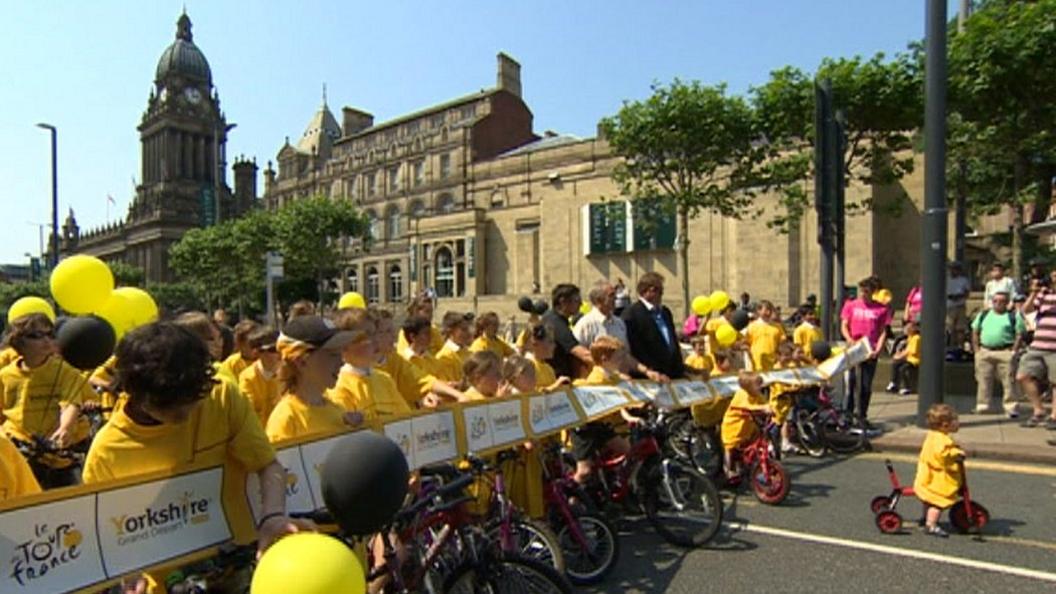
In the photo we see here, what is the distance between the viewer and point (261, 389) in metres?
5.42

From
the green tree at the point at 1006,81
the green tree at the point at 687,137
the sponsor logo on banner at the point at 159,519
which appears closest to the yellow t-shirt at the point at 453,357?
the sponsor logo on banner at the point at 159,519

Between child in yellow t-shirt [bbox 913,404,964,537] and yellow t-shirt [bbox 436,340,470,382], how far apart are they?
4031mm

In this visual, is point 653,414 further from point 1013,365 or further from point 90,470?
point 1013,365

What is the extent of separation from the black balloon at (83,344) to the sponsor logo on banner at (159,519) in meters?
2.97

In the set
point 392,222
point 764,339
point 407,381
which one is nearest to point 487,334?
point 407,381

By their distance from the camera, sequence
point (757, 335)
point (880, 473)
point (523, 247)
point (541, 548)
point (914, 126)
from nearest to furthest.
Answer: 1. point (541, 548)
2. point (880, 473)
3. point (757, 335)
4. point (914, 126)
5. point (523, 247)

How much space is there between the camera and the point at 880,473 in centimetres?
791

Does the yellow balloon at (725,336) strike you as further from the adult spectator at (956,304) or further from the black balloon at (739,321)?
the adult spectator at (956,304)

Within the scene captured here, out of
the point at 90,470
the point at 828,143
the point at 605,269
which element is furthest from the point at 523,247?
the point at 90,470

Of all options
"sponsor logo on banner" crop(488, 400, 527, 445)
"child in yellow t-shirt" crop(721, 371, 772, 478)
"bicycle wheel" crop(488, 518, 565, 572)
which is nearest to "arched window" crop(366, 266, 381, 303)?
"child in yellow t-shirt" crop(721, 371, 772, 478)

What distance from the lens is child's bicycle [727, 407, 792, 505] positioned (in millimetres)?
6809

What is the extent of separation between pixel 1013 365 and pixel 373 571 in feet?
35.5

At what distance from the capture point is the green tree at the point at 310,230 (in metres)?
49.2

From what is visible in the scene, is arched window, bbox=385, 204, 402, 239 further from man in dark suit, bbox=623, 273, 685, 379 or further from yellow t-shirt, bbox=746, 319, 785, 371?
man in dark suit, bbox=623, 273, 685, 379
